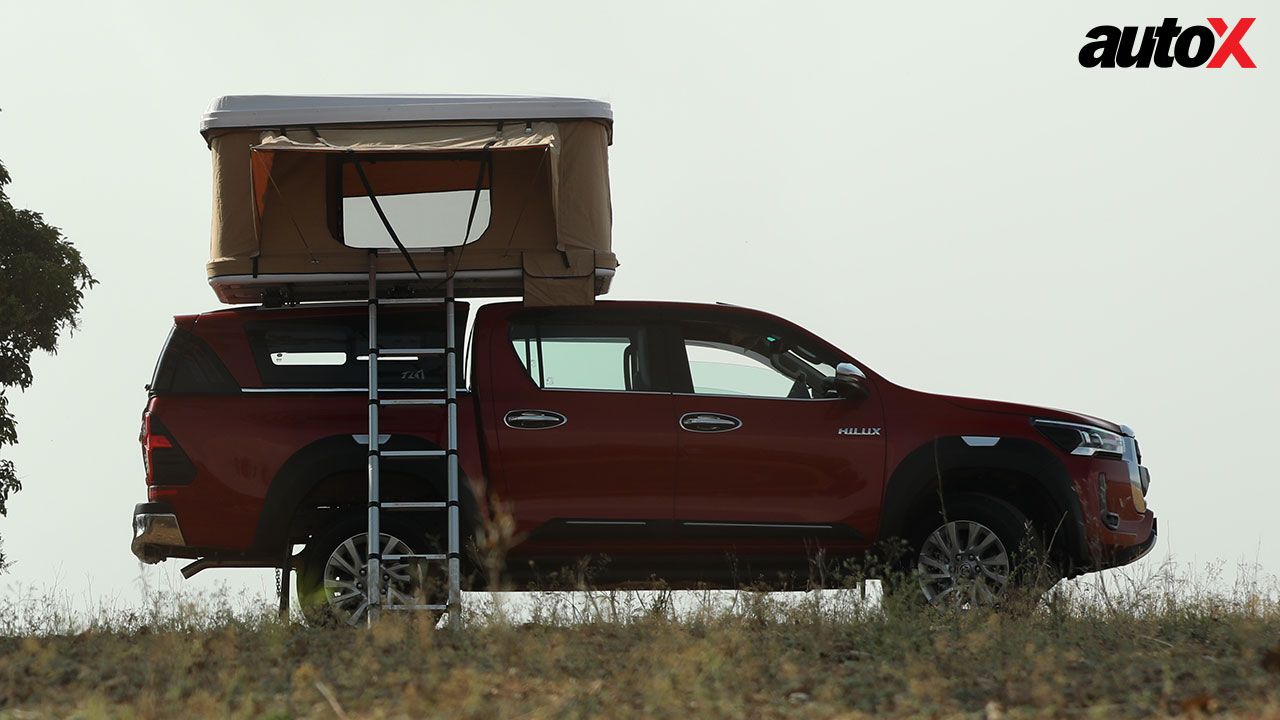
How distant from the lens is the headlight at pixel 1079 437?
33.2ft

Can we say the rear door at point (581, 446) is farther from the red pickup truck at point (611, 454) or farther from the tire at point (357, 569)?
the tire at point (357, 569)

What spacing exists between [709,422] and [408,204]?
8.34 ft

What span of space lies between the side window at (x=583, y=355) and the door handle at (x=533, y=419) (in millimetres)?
196

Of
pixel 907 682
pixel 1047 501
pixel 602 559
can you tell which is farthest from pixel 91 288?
pixel 907 682

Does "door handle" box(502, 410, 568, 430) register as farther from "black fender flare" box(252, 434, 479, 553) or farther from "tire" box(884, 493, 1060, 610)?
"tire" box(884, 493, 1060, 610)

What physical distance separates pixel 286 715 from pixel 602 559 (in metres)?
3.22

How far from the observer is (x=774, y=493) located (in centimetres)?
975

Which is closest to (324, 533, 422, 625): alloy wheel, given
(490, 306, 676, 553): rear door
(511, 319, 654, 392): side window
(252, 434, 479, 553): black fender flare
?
(252, 434, 479, 553): black fender flare

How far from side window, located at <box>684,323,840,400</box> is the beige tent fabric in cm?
84

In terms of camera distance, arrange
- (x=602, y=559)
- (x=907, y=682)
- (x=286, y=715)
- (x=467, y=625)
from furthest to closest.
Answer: (x=602, y=559)
(x=467, y=625)
(x=907, y=682)
(x=286, y=715)

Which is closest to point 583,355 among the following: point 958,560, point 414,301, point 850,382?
point 414,301

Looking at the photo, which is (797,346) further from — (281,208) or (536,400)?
(281,208)

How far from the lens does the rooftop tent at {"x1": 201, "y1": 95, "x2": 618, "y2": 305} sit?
993cm

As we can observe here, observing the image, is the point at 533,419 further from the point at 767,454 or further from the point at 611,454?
the point at 767,454
